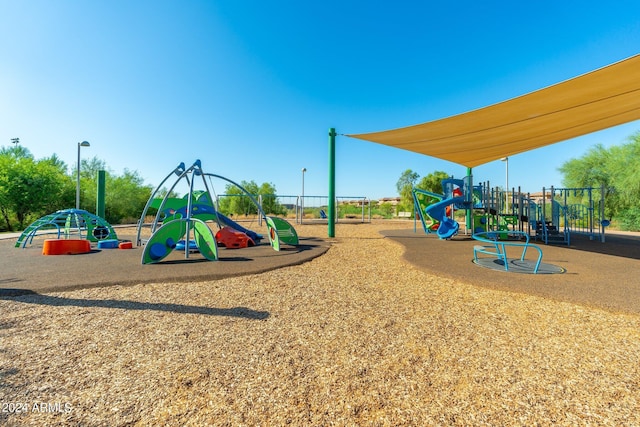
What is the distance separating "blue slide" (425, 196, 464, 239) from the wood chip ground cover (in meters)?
6.45

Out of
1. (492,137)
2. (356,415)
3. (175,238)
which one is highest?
(492,137)

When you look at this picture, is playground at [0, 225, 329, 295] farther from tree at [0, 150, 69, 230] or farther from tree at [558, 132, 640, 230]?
tree at [558, 132, 640, 230]

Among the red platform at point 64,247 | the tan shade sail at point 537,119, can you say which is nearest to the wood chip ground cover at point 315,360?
the tan shade sail at point 537,119

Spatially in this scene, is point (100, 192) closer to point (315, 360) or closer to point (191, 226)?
point (191, 226)

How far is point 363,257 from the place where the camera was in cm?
671

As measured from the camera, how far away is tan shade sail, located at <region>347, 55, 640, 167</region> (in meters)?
4.78

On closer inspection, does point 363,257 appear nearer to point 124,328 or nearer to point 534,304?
point 534,304

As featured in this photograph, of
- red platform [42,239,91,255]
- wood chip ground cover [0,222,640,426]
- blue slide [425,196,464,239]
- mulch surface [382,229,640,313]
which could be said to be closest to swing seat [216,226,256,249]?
red platform [42,239,91,255]

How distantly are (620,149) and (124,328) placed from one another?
28.1m

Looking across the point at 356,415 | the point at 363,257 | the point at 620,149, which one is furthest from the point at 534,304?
the point at 620,149

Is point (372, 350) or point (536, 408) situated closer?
point (536, 408)

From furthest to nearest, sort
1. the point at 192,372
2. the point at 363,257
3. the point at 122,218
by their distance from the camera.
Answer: the point at 122,218 → the point at 363,257 → the point at 192,372

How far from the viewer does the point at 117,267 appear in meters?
5.48

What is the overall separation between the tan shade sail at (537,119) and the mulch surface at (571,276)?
3.15 m
